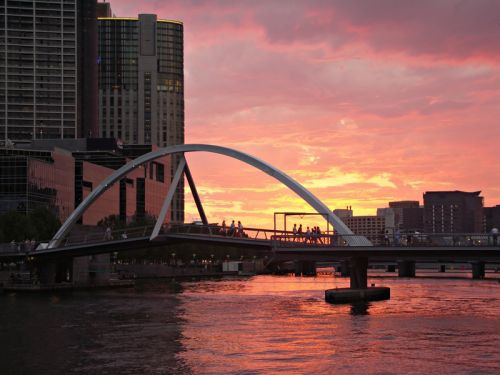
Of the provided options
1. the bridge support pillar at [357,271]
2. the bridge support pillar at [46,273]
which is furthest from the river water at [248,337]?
the bridge support pillar at [46,273]

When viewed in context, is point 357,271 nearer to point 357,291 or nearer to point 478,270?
point 357,291

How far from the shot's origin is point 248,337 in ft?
183

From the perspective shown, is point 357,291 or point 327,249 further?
point 357,291

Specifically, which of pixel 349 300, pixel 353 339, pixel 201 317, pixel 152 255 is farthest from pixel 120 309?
pixel 152 255

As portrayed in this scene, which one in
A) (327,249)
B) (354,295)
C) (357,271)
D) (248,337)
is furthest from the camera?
(357,271)

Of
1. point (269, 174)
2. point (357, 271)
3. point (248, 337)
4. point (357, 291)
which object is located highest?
point (269, 174)

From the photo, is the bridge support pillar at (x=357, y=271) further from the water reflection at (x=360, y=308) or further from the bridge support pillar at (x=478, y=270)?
the bridge support pillar at (x=478, y=270)

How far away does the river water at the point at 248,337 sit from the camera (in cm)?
4484

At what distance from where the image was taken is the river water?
44844 mm

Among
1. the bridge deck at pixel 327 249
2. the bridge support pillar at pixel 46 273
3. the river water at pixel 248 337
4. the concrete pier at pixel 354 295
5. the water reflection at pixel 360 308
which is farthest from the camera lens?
the bridge support pillar at pixel 46 273

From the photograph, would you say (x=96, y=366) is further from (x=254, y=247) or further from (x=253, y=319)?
(x=254, y=247)

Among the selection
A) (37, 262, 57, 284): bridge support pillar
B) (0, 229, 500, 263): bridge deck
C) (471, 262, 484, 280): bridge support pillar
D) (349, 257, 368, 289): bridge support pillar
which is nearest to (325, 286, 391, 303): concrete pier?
(349, 257, 368, 289): bridge support pillar

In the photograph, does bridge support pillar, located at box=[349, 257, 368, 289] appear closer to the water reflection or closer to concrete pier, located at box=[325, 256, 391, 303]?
concrete pier, located at box=[325, 256, 391, 303]

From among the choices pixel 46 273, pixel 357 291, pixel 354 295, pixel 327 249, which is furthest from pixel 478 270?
pixel 327 249
